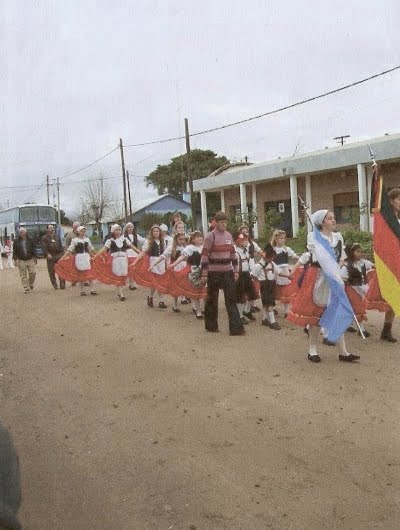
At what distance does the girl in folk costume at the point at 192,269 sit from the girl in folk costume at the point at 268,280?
1374 mm

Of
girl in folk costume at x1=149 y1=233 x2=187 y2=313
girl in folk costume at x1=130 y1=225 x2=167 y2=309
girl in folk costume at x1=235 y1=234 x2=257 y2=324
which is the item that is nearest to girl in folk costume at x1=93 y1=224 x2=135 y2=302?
girl in folk costume at x1=130 y1=225 x2=167 y2=309

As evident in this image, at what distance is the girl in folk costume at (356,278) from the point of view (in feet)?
A: 31.0

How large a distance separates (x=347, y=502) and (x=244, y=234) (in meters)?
8.32

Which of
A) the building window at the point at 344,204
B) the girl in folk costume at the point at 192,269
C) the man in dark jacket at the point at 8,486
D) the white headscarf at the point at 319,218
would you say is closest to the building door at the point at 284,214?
the building window at the point at 344,204

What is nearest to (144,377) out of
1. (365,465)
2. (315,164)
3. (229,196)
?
(365,465)

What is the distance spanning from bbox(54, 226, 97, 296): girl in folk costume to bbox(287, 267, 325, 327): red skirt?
31.0 ft

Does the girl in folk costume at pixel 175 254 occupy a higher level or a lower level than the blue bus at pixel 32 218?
lower

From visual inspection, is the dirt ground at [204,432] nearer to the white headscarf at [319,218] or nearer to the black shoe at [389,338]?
the black shoe at [389,338]

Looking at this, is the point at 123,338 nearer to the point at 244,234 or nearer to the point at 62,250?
the point at 244,234

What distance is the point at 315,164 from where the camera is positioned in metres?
33.1

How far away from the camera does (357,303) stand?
31.0ft

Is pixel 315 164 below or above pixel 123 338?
above

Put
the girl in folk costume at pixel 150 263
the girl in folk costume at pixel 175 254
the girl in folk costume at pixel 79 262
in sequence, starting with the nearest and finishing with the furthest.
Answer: the girl in folk costume at pixel 175 254 → the girl in folk costume at pixel 150 263 → the girl in folk costume at pixel 79 262

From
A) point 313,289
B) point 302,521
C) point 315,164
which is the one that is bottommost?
point 302,521
